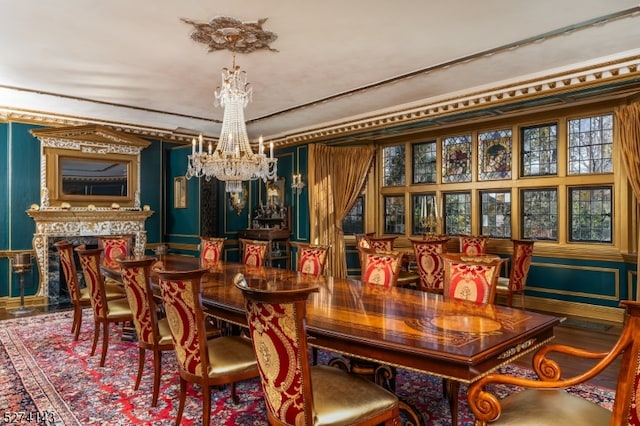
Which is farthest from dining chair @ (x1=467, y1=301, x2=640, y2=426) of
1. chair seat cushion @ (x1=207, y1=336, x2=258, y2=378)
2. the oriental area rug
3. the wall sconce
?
the wall sconce

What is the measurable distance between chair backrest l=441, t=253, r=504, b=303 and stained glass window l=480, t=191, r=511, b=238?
127 inches

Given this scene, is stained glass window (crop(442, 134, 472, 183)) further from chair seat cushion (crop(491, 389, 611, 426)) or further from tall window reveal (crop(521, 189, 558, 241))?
chair seat cushion (crop(491, 389, 611, 426))

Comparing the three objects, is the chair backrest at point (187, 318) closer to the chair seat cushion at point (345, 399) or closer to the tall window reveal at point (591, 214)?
the chair seat cushion at point (345, 399)

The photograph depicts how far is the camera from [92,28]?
10.7 feet

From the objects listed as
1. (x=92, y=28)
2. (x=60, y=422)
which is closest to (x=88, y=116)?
(x=92, y=28)

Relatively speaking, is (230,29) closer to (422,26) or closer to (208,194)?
(422,26)

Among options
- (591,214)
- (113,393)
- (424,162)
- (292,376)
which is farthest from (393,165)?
(292,376)

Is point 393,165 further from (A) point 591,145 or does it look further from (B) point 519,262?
(B) point 519,262

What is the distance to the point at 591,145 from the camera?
4.93 meters

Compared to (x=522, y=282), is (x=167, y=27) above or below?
above

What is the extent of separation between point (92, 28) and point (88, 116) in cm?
345

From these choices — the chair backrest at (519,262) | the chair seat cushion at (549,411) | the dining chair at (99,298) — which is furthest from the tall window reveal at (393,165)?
the chair seat cushion at (549,411)

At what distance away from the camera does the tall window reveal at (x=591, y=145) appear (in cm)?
480

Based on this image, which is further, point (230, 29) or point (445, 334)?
point (230, 29)
